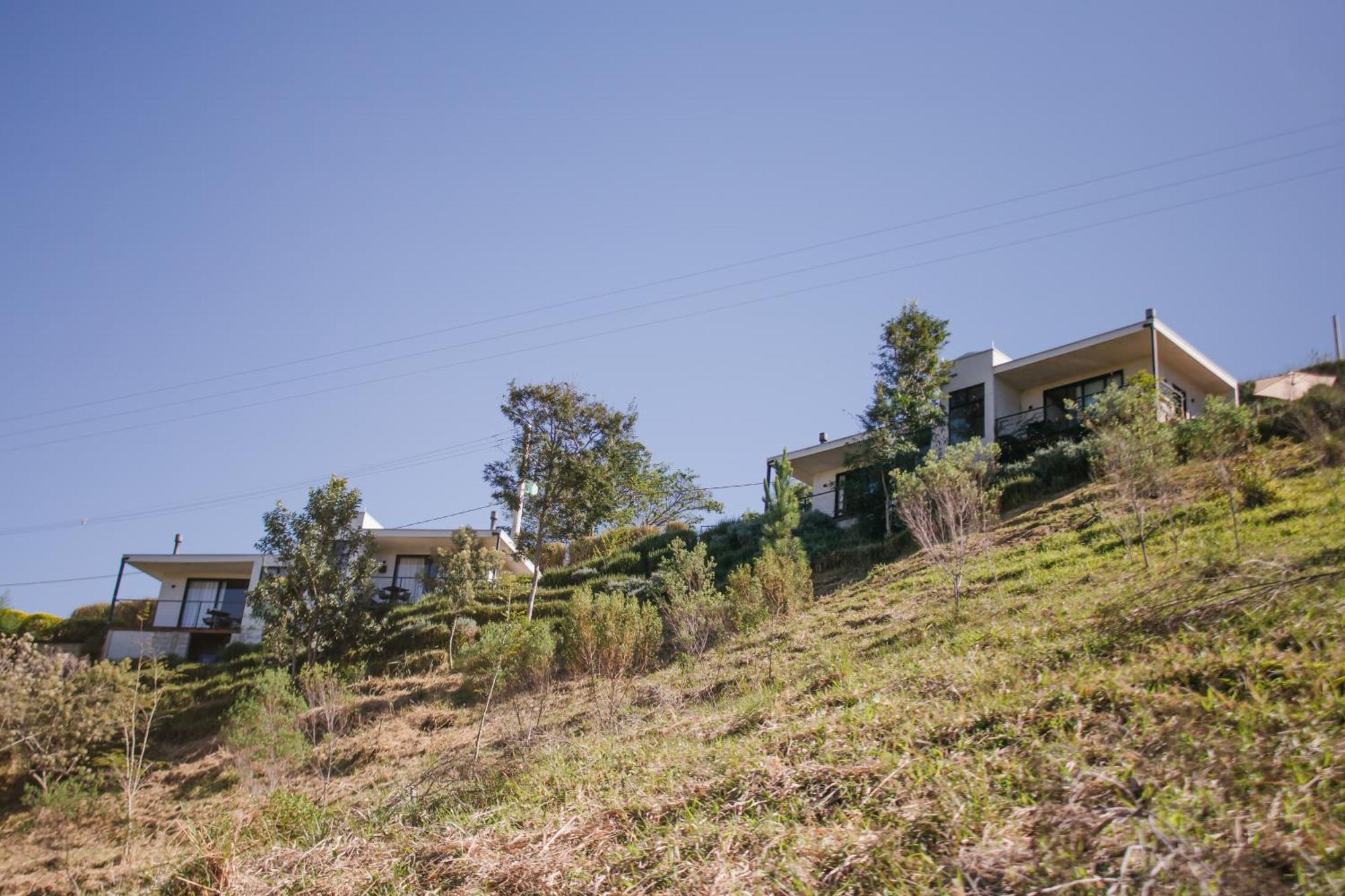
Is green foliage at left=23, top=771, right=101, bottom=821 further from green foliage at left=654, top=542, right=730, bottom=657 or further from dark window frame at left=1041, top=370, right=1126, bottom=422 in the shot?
dark window frame at left=1041, top=370, right=1126, bottom=422

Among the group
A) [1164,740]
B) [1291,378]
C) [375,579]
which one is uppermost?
[1291,378]

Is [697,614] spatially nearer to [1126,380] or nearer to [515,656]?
[515,656]

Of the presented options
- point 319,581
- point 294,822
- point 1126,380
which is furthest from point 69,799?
point 1126,380

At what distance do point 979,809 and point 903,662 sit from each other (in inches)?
204

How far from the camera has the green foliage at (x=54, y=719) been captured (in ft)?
69.5

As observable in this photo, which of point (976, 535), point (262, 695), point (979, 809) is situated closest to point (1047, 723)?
point (979, 809)

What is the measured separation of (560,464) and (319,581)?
27.1 feet

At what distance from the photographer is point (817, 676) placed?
10.7 meters

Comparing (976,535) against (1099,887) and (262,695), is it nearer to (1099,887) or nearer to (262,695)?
(1099,887)

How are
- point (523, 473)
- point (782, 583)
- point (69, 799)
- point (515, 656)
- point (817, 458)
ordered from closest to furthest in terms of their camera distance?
point (515, 656) < point (782, 583) < point (69, 799) < point (523, 473) < point (817, 458)

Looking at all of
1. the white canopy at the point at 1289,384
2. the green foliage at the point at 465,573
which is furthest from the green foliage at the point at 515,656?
the white canopy at the point at 1289,384

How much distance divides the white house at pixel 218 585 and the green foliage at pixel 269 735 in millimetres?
13173

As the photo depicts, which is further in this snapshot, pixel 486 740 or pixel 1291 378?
pixel 1291 378

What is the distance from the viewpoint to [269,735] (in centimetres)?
1791
